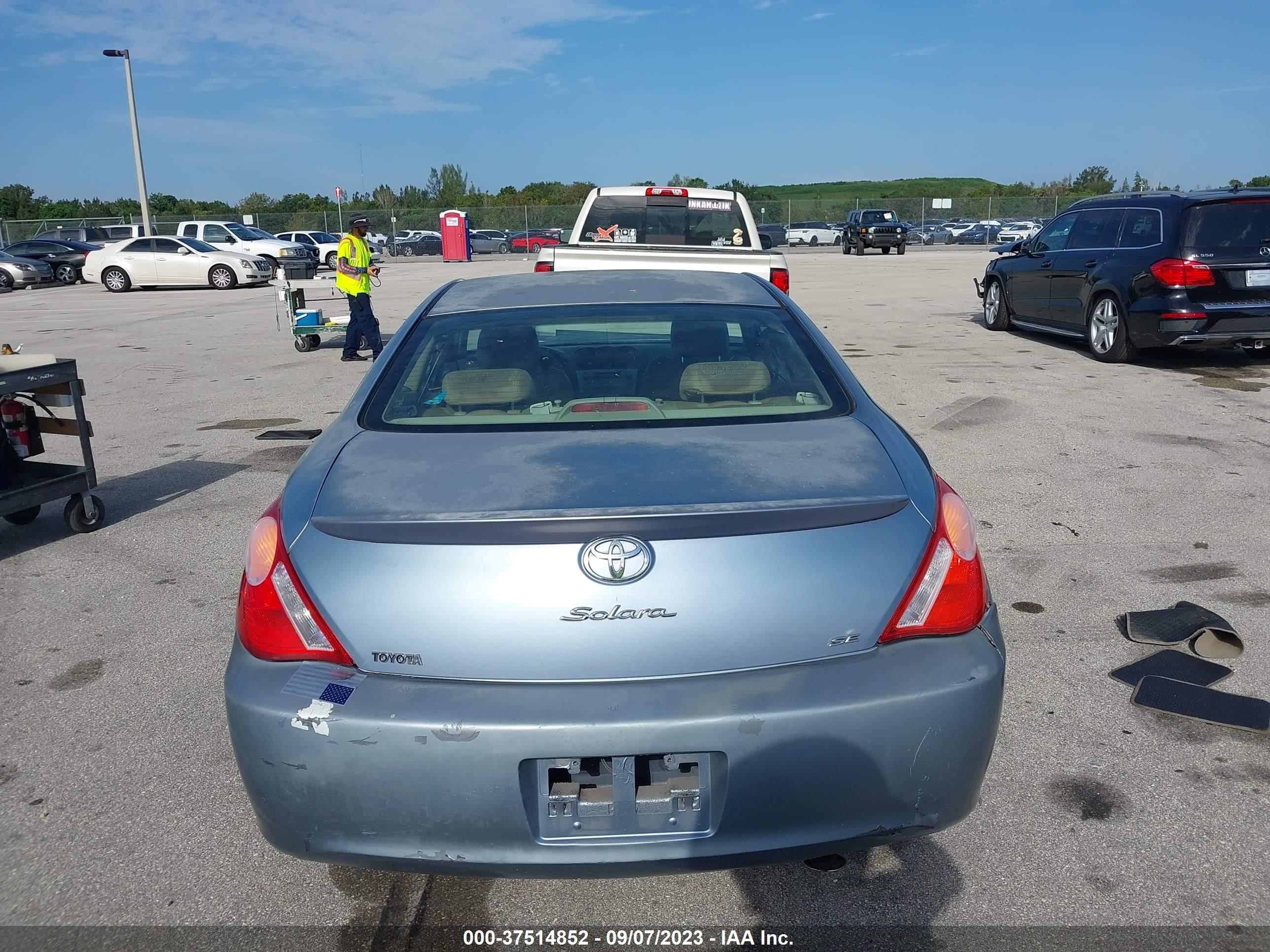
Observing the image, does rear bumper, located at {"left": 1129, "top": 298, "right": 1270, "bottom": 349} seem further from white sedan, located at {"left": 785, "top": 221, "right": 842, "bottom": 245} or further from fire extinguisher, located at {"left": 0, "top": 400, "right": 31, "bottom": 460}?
white sedan, located at {"left": 785, "top": 221, "right": 842, "bottom": 245}

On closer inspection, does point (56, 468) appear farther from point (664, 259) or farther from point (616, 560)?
point (664, 259)

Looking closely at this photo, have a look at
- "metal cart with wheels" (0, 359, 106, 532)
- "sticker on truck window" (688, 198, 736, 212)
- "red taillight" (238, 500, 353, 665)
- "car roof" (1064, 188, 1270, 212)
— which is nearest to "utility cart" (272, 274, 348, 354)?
"sticker on truck window" (688, 198, 736, 212)

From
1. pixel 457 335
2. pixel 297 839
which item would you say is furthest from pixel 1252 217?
pixel 297 839

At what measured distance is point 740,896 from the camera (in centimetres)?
265

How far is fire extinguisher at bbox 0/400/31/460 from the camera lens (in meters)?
5.76

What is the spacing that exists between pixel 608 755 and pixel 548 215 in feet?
193

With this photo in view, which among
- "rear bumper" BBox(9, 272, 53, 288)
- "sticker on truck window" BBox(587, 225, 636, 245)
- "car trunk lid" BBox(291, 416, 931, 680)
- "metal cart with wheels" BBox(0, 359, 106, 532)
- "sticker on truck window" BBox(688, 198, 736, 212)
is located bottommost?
"rear bumper" BBox(9, 272, 53, 288)

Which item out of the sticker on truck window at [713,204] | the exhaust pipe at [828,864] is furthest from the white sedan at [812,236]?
the exhaust pipe at [828,864]

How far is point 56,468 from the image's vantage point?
582cm

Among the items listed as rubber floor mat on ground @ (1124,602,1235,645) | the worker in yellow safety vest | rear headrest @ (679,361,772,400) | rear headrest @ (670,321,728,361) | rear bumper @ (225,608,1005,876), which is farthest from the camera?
the worker in yellow safety vest

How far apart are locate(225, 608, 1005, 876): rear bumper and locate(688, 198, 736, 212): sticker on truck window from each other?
399 inches

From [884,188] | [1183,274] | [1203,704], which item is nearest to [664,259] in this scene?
[1183,274]

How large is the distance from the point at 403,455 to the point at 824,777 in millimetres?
1350

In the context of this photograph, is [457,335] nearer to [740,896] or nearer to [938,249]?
[740,896]
